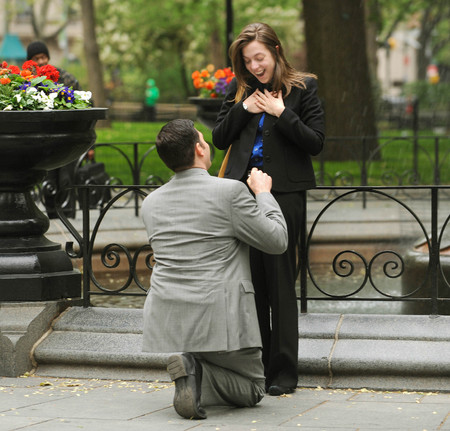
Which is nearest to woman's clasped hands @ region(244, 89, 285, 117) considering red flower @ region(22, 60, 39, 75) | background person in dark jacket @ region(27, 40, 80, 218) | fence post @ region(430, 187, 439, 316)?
fence post @ region(430, 187, 439, 316)

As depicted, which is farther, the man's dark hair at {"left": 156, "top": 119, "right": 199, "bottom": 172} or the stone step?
the stone step

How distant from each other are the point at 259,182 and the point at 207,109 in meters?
8.26

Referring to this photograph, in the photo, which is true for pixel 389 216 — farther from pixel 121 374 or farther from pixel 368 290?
pixel 121 374

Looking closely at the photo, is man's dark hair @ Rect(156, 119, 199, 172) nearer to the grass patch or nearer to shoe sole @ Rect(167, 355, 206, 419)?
shoe sole @ Rect(167, 355, 206, 419)

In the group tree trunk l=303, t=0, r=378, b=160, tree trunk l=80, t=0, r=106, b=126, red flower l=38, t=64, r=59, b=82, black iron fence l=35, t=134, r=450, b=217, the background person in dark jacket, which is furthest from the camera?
tree trunk l=80, t=0, r=106, b=126

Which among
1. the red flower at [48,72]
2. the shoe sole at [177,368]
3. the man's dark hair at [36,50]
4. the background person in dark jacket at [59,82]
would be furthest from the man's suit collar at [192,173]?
the man's dark hair at [36,50]

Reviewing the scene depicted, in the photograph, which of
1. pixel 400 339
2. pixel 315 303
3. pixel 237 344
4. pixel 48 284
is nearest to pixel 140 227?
pixel 315 303

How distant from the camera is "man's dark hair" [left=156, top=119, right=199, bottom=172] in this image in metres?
5.24

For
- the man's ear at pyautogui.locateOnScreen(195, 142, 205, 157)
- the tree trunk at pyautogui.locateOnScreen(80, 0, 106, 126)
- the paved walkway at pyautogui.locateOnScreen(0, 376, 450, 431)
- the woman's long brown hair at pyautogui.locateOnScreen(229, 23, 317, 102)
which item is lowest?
the paved walkway at pyautogui.locateOnScreen(0, 376, 450, 431)

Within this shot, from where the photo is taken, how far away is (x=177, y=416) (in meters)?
5.29

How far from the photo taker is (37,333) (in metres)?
6.62

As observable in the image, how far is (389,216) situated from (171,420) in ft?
24.9

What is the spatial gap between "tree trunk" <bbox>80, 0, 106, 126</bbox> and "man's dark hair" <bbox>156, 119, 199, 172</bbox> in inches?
1118

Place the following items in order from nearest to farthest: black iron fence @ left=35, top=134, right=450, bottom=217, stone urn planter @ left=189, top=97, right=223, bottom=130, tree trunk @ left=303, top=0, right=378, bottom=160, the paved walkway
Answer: the paved walkway < black iron fence @ left=35, top=134, right=450, bottom=217 < stone urn planter @ left=189, top=97, right=223, bottom=130 < tree trunk @ left=303, top=0, right=378, bottom=160
